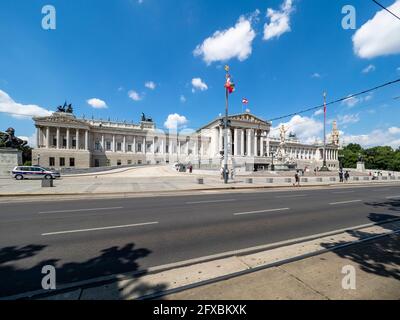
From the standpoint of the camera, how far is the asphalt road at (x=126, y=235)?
417 centimetres

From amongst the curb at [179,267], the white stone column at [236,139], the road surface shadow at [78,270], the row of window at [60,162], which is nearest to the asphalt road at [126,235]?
the road surface shadow at [78,270]

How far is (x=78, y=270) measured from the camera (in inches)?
159

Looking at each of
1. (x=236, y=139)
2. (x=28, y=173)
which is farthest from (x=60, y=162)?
(x=236, y=139)

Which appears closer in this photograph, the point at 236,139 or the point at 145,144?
the point at 236,139

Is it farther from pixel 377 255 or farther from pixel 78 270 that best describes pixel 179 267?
pixel 377 255

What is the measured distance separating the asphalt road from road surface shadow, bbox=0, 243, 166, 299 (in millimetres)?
17

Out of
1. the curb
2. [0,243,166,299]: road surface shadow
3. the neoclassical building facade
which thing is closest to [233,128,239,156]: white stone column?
the neoclassical building facade

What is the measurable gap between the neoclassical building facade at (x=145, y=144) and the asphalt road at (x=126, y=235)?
174ft

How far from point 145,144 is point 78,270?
3317 inches

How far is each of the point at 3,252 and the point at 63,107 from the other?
293ft

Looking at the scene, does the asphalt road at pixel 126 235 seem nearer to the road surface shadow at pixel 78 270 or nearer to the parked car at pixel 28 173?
the road surface shadow at pixel 78 270

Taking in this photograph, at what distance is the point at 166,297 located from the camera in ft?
9.71
